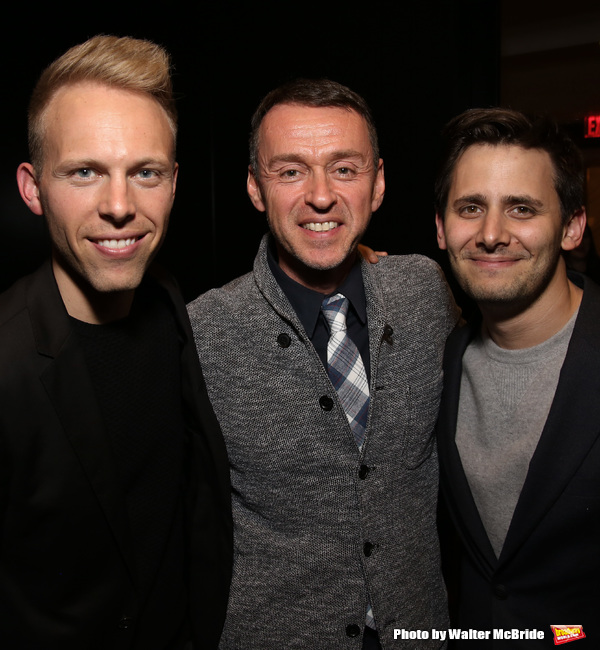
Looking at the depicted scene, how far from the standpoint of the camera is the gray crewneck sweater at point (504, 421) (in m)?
1.67

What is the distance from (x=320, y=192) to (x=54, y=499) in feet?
3.53

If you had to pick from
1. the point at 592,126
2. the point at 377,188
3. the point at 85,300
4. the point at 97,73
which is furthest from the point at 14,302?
the point at 592,126

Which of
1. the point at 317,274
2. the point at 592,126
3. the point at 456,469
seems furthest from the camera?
the point at 592,126

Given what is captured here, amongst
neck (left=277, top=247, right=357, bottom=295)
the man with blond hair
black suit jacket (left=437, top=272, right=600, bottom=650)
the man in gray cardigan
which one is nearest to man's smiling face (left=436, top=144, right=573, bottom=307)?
black suit jacket (left=437, top=272, right=600, bottom=650)

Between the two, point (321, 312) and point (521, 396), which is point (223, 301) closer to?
point (321, 312)

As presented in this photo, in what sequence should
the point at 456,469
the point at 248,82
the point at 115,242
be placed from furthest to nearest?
the point at 248,82
the point at 456,469
the point at 115,242

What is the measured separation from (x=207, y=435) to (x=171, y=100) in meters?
0.86

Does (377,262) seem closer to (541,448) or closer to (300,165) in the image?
(300,165)

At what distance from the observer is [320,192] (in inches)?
70.6

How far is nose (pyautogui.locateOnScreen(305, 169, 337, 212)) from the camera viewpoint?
5.86ft

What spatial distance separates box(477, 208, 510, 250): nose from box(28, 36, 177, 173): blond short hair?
0.93m

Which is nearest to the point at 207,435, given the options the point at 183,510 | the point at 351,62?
the point at 183,510

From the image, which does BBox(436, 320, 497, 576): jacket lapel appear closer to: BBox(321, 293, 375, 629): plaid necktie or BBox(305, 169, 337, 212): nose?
BBox(321, 293, 375, 629): plaid necktie

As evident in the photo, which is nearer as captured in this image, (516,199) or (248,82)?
(516,199)
